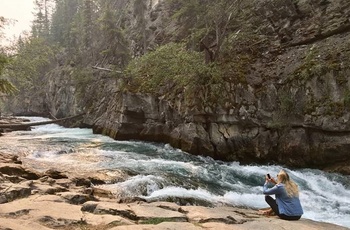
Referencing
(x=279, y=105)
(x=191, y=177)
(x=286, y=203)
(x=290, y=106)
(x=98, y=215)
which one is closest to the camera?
(x=98, y=215)

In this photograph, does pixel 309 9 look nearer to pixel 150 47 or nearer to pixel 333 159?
pixel 333 159

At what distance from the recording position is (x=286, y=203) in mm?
7566

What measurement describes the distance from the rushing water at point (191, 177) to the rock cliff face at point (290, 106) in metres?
0.95

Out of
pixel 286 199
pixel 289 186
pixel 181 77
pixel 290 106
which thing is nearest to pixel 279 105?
pixel 290 106

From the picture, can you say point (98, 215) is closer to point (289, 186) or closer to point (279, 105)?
point (289, 186)

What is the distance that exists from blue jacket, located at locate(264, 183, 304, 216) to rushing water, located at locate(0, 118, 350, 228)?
2093 millimetres

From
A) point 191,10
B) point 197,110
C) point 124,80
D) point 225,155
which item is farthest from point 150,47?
point 225,155

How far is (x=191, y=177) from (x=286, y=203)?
241 inches

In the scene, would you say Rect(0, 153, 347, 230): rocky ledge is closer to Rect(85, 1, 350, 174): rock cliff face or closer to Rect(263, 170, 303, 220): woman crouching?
Rect(263, 170, 303, 220): woman crouching

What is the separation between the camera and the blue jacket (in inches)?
295

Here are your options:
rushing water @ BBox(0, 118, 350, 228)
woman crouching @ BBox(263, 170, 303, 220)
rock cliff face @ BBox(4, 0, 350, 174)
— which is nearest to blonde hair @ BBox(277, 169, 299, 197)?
woman crouching @ BBox(263, 170, 303, 220)

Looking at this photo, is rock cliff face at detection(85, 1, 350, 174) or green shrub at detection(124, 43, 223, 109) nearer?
rock cliff face at detection(85, 1, 350, 174)

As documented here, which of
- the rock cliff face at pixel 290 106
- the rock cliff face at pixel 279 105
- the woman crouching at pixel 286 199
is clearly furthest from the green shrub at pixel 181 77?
the woman crouching at pixel 286 199

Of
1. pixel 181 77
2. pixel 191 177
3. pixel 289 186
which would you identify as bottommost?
pixel 191 177
